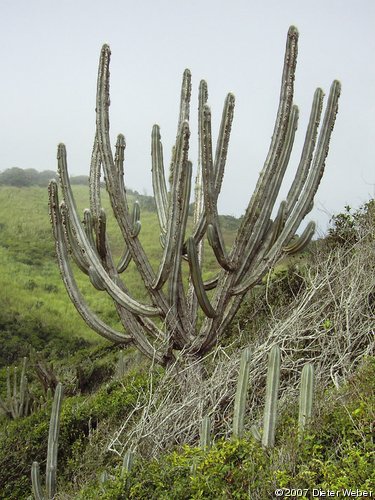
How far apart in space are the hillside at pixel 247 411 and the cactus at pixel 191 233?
0.58 m

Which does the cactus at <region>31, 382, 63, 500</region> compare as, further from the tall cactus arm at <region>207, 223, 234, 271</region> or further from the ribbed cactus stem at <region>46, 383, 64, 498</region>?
the tall cactus arm at <region>207, 223, 234, 271</region>

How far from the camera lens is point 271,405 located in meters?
4.79

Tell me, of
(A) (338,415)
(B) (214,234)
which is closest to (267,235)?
(B) (214,234)

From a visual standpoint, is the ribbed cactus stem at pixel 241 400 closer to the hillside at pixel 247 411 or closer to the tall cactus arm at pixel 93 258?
the hillside at pixel 247 411

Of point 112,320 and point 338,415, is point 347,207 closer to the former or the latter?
point 338,415

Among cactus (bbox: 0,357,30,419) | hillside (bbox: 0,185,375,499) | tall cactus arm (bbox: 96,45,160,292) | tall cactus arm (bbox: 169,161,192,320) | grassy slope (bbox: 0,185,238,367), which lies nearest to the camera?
hillside (bbox: 0,185,375,499)

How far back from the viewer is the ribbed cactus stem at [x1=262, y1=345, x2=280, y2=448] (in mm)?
4754

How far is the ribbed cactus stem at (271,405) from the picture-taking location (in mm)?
4754

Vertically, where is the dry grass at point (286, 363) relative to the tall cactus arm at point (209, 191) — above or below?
below

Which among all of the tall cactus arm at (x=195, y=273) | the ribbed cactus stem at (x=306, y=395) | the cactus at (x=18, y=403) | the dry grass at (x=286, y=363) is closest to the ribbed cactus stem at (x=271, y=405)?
the ribbed cactus stem at (x=306, y=395)

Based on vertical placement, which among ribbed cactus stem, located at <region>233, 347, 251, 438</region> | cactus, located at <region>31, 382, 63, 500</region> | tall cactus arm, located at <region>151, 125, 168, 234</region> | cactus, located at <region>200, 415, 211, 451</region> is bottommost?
cactus, located at <region>31, 382, 63, 500</region>

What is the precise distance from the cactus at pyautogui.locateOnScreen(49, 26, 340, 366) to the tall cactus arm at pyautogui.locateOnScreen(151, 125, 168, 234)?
43 centimetres

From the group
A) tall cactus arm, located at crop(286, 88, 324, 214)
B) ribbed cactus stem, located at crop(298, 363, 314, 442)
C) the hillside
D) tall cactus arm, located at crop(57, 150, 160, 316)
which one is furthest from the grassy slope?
ribbed cactus stem, located at crop(298, 363, 314, 442)

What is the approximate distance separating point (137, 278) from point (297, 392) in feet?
56.0
